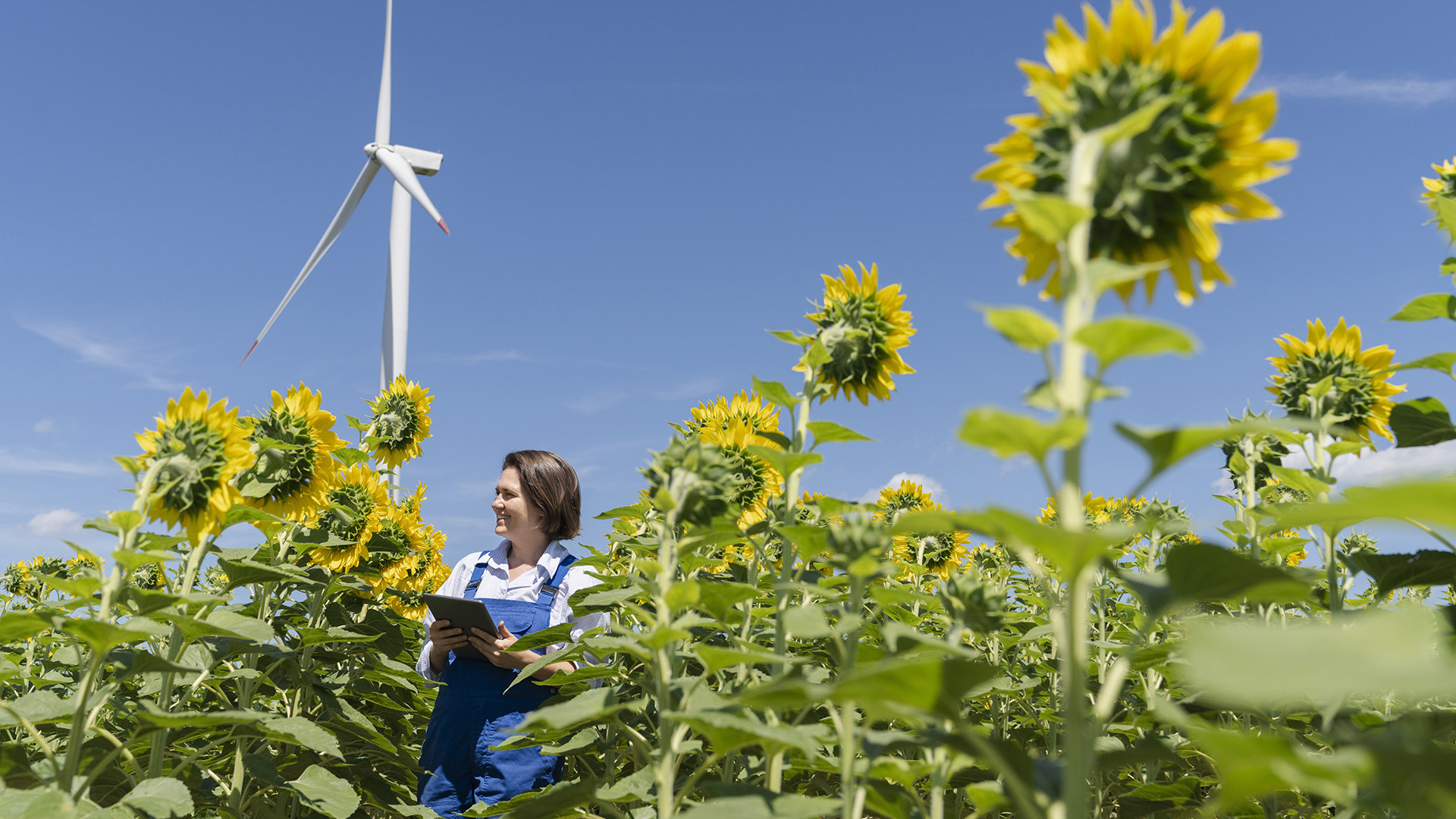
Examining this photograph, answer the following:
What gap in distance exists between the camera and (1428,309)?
8.48 ft

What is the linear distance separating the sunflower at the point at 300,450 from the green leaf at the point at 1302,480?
3.43 metres

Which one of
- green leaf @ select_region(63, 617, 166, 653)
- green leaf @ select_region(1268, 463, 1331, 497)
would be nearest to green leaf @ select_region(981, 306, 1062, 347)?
green leaf @ select_region(1268, 463, 1331, 497)

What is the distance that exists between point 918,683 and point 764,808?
1.74 feet

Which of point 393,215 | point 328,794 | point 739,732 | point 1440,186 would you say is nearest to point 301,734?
point 328,794

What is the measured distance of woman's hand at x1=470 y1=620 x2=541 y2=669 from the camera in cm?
475

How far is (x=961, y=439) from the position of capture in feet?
4.18

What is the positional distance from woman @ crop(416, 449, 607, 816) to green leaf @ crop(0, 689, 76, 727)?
1.95 meters

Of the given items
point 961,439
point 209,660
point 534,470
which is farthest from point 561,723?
point 534,470

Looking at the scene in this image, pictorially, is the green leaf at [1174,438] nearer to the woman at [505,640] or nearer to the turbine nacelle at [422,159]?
the woman at [505,640]

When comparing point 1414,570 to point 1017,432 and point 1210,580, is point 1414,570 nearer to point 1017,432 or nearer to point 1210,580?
point 1210,580

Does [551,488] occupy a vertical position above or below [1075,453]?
above

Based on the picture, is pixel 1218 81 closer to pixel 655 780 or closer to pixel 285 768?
pixel 655 780

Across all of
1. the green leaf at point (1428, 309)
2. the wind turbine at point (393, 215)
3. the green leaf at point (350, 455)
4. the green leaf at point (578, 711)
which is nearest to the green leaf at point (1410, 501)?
the green leaf at point (578, 711)

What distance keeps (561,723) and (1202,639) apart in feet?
4.48
